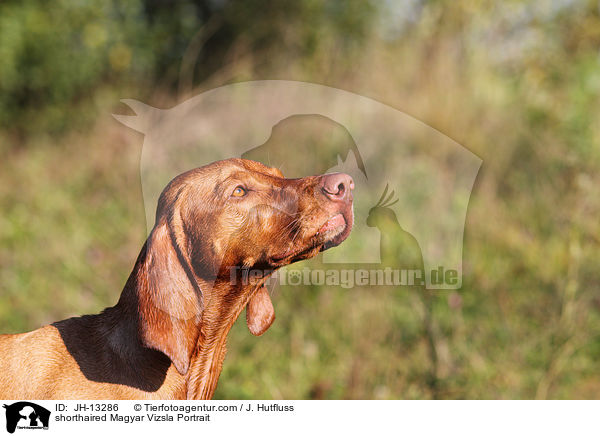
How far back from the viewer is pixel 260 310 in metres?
1.37

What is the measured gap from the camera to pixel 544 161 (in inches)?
184

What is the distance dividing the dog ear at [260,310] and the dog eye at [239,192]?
0.84 feet

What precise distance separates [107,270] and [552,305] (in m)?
2.89

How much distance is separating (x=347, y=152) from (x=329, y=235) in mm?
833

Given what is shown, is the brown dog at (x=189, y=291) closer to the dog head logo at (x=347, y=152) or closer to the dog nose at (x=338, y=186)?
the dog nose at (x=338, y=186)

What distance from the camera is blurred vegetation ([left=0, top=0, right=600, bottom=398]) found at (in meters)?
3.27

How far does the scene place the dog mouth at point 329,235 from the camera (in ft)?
3.72
